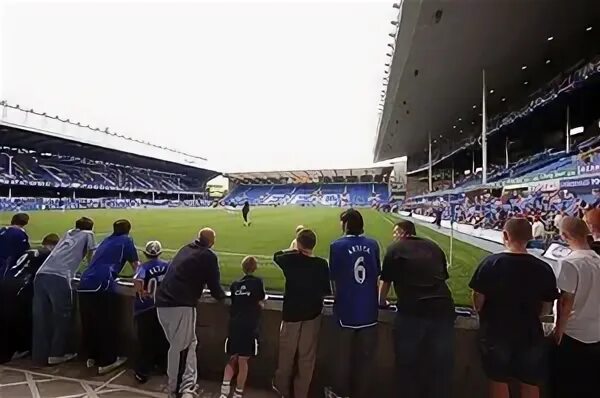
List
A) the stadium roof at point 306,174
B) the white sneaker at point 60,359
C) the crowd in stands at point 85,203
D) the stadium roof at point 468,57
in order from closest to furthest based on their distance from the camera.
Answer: the stadium roof at point 306,174
the white sneaker at point 60,359
the crowd in stands at point 85,203
the stadium roof at point 468,57

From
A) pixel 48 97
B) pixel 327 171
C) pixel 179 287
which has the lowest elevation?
pixel 179 287

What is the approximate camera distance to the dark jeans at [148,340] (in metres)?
3.20

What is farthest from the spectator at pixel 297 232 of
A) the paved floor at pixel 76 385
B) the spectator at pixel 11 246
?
the spectator at pixel 11 246

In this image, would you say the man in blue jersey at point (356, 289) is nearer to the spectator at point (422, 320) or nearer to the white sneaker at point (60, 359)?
the spectator at point (422, 320)

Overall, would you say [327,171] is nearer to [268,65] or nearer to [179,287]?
[268,65]

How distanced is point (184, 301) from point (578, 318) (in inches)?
85.3

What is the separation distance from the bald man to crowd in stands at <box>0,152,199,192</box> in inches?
55.2

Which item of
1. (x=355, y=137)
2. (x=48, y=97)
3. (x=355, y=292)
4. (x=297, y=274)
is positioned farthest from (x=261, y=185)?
(x=48, y=97)

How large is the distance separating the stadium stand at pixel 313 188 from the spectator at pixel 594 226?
4.05ft

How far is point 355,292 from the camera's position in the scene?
2568 mm

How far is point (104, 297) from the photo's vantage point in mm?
3434

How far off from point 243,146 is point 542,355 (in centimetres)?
247

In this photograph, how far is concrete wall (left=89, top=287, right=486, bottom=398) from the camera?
8.59 ft

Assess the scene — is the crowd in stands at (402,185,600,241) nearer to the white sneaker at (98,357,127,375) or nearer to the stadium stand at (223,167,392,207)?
the stadium stand at (223,167,392,207)
